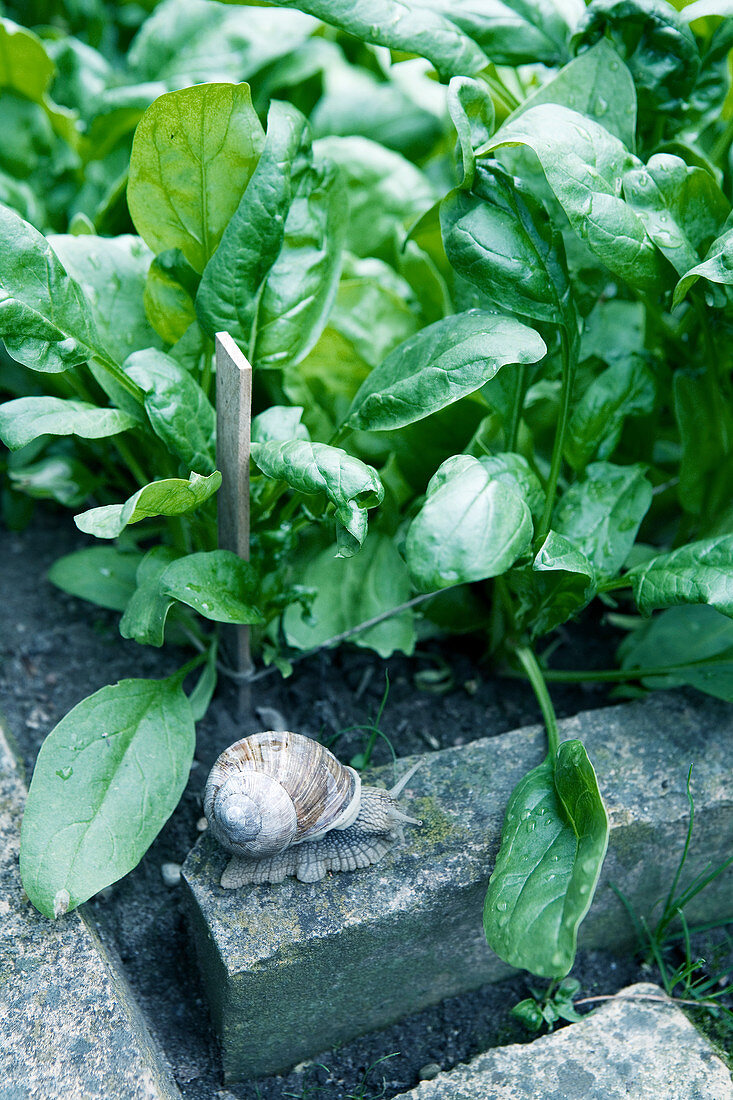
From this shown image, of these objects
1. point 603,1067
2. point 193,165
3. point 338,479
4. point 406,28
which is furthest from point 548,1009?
point 406,28

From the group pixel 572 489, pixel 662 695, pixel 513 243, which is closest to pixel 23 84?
pixel 513 243

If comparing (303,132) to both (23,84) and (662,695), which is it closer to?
(23,84)

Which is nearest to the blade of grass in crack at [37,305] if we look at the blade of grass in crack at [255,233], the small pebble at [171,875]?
the blade of grass in crack at [255,233]

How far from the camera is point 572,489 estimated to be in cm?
126

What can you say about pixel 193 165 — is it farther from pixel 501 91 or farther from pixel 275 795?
Result: pixel 275 795

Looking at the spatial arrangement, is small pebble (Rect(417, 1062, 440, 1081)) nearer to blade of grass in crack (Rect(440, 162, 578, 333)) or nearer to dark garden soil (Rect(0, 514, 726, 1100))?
dark garden soil (Rect(0, 514, 726, 1100))

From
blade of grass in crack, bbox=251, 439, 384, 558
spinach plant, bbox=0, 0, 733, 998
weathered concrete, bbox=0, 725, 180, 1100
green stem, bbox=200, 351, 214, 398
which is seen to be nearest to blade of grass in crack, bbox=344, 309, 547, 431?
spinach plant, bbox=0, 0, 733, 998

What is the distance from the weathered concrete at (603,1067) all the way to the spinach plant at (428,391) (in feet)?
0.71

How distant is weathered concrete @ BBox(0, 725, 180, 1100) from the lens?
3.00 ft

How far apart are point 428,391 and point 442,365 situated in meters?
0.03

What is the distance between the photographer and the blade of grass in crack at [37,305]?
1.01 meters

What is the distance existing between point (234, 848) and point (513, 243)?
0.80 metres

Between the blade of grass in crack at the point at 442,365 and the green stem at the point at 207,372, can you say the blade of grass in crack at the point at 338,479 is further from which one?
the green stem at the point at 207,372

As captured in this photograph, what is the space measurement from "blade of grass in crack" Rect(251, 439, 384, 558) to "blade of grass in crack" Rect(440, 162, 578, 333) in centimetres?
33
